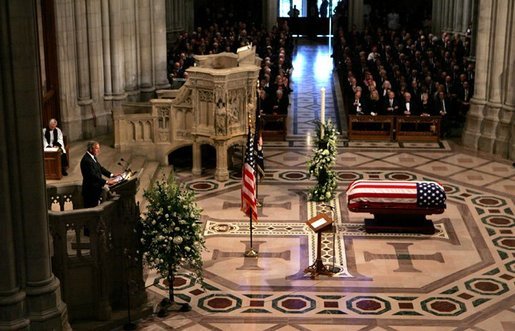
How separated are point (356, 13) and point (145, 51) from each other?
20023 mm

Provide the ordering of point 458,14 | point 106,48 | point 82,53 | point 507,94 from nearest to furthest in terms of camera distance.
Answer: point 82,53 → point 106,48 → point 507,94 → point 458,14

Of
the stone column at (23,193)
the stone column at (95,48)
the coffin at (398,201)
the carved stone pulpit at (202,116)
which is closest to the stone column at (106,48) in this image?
the stone column at (95,48)

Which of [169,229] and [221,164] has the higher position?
[169,229]

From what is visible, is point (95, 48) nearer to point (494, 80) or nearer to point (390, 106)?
point (390, 106)

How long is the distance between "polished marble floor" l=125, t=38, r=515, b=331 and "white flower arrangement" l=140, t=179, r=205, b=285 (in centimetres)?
93

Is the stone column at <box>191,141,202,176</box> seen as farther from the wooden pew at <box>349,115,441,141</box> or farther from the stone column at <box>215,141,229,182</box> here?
the wooden pew at <box>349,115,441,141</box>

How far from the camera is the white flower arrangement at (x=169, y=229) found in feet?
37.7

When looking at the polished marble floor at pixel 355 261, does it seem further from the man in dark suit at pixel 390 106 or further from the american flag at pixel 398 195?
the man in dark suit at pixel 390 106

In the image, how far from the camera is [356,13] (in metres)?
40.0

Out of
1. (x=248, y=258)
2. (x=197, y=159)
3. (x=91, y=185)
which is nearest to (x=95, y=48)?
(x=197, y=159)

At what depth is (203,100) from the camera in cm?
1795

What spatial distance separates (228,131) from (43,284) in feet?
27.9

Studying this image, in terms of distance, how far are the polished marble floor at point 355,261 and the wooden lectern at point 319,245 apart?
177mm

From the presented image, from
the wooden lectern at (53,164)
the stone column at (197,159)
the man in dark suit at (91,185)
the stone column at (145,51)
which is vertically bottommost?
the stone column at (197,159)
